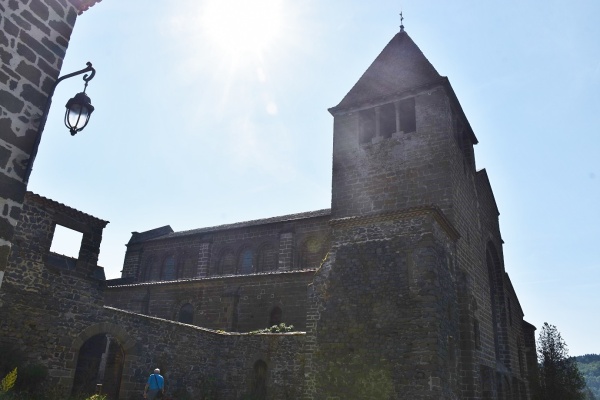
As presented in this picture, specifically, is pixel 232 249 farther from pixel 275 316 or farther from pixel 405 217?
pixel 405 217

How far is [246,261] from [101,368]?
10.3m

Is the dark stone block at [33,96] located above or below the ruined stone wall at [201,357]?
above

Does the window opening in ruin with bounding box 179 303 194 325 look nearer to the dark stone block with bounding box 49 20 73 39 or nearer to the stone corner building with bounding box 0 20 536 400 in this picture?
the stone corner building with bounding box 0 20 536 400

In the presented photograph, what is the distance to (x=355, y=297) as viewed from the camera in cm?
1404

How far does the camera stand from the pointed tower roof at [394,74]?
18.8 meters

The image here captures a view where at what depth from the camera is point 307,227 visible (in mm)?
24438

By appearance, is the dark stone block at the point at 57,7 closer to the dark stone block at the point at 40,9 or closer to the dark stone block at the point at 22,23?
the dark stone block at the point at 40,9

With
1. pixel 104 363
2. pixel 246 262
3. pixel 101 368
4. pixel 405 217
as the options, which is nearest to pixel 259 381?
pixel 104 363

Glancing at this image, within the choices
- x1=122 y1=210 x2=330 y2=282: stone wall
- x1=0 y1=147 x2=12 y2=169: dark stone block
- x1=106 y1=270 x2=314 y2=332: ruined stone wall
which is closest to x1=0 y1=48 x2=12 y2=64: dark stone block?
x1=0 y1=147 x2=12 y2=169: dark stone block

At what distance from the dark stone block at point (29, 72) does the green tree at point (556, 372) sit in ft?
92.3

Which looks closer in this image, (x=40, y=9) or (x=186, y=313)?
(x=40, y=9)

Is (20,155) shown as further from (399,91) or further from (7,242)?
(399,91)

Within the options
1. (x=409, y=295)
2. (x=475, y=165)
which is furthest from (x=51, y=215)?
(x=475, y=165)

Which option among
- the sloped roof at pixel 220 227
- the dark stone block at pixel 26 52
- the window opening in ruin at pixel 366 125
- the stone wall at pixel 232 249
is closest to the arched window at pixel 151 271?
the stone wall at pixel 232 249
